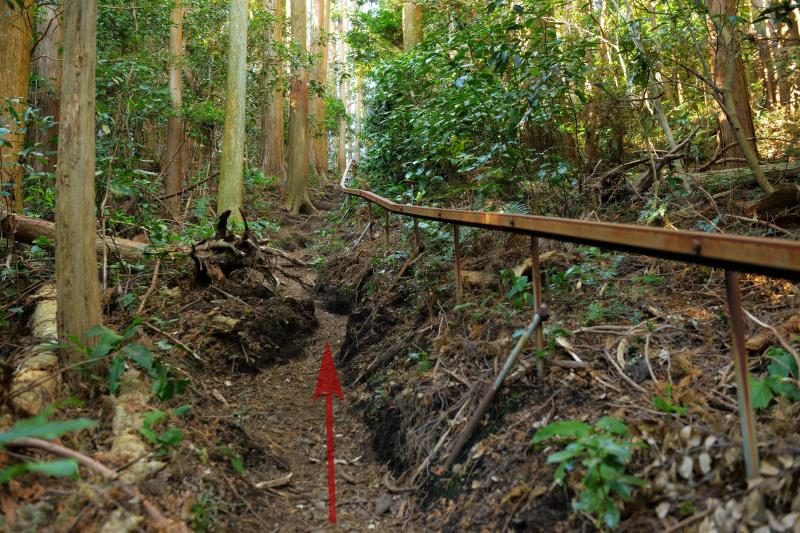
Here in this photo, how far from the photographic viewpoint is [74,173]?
10.9 feet

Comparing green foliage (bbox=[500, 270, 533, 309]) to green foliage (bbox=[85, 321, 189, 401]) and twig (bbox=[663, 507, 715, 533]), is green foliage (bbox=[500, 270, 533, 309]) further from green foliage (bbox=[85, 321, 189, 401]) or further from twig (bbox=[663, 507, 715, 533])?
green foliage (bbox=[85, 321, 189, 401])

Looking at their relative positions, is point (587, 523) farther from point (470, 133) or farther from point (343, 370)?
point (470, 133)

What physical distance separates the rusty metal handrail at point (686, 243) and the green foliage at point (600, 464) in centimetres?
70

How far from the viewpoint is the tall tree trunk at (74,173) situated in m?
3.32

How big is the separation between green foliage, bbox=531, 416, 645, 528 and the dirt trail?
1141mm

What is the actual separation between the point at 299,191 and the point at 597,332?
490 inches

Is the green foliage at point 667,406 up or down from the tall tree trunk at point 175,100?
down

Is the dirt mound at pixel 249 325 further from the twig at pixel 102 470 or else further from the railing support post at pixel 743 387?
the railing support post at pixel 743 387

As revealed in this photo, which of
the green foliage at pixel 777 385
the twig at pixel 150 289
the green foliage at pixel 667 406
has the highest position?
the twig at pixel 150 289

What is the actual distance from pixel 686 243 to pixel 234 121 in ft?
31.4

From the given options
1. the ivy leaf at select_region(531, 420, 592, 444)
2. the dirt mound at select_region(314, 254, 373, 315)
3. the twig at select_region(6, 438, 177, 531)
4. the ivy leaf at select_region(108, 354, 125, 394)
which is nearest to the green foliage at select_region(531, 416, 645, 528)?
the ivy leaf at select_region(531, 420, 592, 444)

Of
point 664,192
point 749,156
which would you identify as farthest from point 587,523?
point 664,192

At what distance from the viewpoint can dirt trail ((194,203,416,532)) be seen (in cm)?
316

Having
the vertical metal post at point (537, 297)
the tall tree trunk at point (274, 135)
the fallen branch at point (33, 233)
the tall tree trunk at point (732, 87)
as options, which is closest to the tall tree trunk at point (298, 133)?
the tall tree trunk at point (274, 135)
